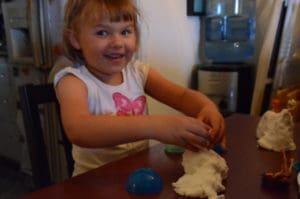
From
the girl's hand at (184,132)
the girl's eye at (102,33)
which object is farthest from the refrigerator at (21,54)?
the girl's hand at (184,132)

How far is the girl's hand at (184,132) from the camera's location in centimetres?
61

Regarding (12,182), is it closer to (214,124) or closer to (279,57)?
(279,57)

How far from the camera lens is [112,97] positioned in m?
0.96

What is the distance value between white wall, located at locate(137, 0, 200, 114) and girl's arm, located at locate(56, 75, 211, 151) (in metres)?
1.23

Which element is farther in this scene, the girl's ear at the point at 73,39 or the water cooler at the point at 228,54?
the water cooler at the point at 228,54

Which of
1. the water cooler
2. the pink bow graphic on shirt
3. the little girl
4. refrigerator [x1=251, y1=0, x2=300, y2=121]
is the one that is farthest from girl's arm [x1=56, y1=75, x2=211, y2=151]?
the water cooler

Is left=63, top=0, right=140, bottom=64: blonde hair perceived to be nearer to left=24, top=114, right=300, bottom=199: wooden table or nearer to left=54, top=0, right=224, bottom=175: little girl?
left=54, top=0, right=224, bottom=175: little girl

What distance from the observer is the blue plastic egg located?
57 cm

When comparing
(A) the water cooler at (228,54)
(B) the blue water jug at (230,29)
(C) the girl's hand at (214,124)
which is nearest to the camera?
(C) the girl's hand at (214,124)

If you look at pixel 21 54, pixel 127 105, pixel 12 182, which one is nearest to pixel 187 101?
pixel 127 105

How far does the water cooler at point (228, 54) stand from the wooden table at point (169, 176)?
1301 millimetres

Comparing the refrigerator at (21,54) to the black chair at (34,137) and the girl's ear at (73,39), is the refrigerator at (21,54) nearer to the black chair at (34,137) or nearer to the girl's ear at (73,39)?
the girl's ear at (73,39)

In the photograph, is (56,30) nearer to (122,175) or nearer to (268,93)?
(268,93)

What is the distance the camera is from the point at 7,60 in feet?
7.70
